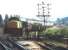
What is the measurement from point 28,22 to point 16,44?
51cm

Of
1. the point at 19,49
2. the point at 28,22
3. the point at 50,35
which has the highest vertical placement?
the point at 28,22

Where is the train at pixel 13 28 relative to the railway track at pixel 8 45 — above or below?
above

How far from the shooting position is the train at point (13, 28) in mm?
3885

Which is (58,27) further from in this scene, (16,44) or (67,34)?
(16,44)

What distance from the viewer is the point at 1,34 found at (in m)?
4.01

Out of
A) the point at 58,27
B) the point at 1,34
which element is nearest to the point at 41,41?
the point at 58,27

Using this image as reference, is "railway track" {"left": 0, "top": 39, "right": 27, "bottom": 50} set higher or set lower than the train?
lower

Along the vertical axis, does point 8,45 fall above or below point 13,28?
below

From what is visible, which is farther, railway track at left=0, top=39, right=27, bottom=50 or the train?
railway track at left=0, top=39, right=27, bottom=50

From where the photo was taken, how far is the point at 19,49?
13.0ft

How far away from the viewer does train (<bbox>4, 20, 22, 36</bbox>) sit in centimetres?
388

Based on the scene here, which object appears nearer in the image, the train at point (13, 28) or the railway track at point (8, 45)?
the train at point (13, 28)

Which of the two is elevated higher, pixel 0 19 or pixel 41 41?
pixel 0 19

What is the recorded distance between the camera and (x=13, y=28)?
12.9ft
